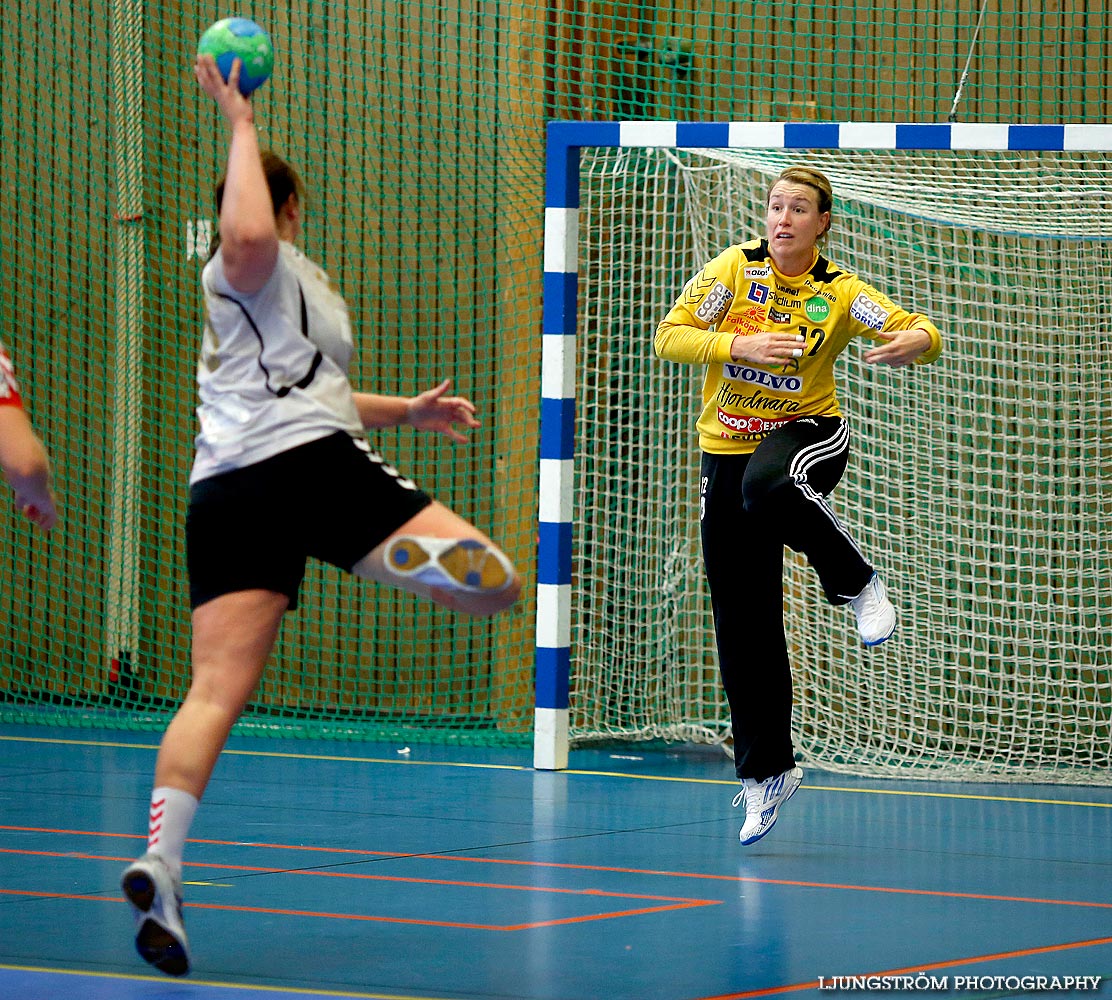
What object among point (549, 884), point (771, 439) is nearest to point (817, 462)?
point (771, 439)

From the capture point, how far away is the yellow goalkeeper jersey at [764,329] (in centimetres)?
590

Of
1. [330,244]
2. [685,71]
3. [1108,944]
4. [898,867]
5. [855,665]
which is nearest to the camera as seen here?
[1108,944]

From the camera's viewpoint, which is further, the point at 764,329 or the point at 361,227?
the point at 361,227

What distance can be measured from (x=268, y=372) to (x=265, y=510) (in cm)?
29

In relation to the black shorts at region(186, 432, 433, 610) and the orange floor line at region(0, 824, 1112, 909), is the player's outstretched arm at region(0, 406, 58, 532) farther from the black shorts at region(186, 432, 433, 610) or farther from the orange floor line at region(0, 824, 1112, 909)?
the orange floor line at region(0, 824, 1112, 909)

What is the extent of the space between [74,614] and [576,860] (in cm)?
564

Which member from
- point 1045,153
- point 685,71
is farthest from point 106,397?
point 1045,153

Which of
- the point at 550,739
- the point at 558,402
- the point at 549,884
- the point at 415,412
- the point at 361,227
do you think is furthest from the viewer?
the point at 361,227

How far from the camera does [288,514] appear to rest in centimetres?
394

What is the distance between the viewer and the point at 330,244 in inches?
397

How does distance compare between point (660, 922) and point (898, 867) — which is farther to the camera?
point (898, 867)

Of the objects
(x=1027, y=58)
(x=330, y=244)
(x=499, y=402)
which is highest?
(x=1027, y=58)

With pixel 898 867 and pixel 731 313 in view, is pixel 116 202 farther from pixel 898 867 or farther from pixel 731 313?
pixel 898 867

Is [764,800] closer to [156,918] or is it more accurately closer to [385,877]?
[385,877]
